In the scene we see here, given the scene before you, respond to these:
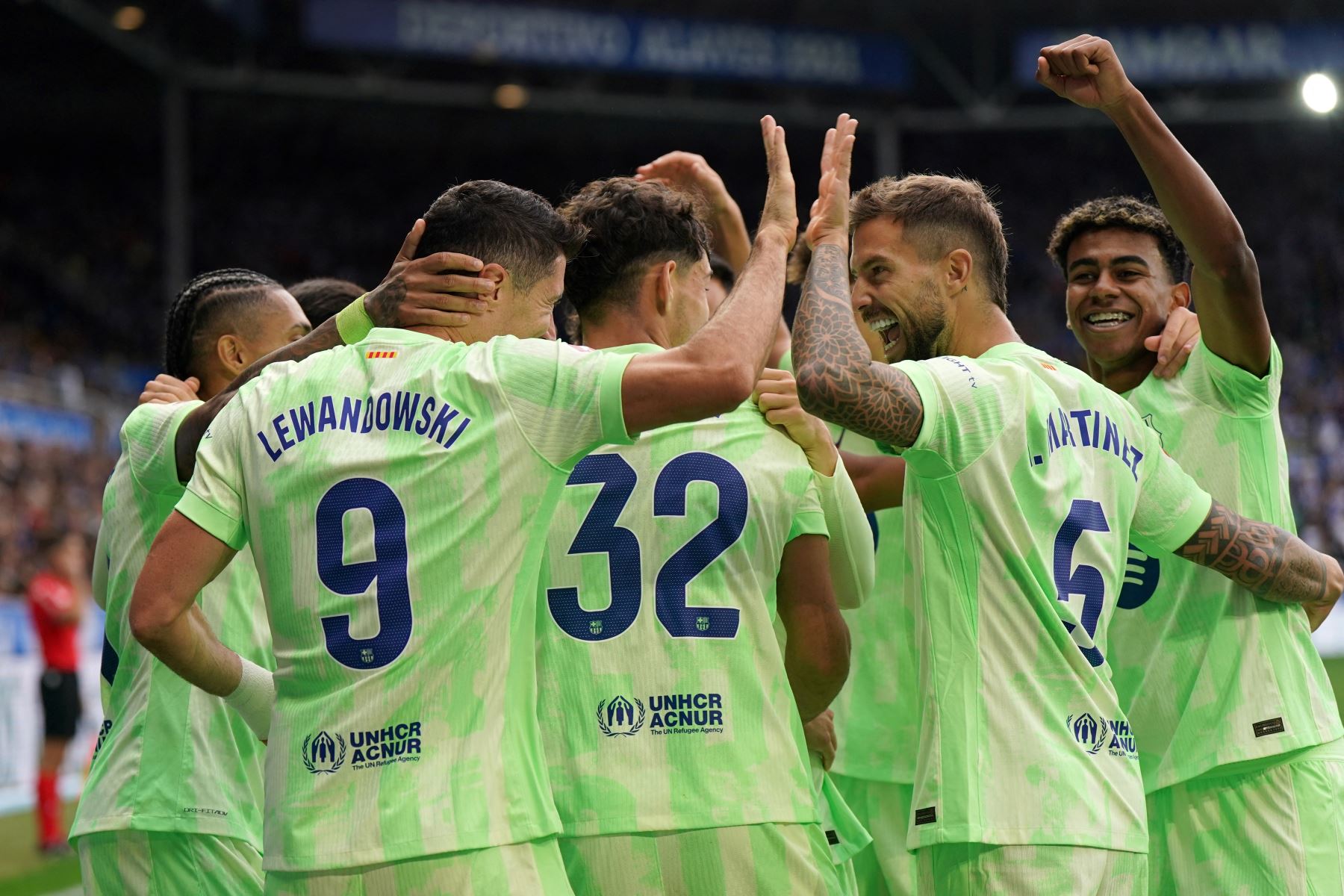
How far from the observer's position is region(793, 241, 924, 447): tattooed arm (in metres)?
3.03

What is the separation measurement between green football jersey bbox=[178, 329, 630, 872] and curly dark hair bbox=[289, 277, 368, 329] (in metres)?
2.32

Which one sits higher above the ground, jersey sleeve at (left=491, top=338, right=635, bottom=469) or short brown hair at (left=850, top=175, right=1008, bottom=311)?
short brown hair at (left=850, top=175, right=1008, bottom=311)

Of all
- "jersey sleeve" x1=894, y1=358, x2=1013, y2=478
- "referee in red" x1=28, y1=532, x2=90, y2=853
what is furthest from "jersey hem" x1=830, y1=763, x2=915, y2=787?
"referee in red" x1=28, y1=532, x2=90, y2=853

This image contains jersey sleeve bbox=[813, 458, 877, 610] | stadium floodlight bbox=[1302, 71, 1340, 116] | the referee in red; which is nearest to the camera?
jersey sleeve bbox=[813, 458, 877, 610]

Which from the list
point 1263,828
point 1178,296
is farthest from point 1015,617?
point 1178,296

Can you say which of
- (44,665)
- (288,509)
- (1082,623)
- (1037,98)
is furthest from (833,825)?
(1037,98)

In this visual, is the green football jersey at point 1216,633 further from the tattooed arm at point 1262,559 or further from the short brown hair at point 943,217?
the short brown hair at point 943,217

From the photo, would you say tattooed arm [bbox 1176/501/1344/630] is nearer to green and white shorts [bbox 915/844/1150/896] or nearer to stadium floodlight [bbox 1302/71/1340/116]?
green and white shorts [bbox 915/844/1150/896]

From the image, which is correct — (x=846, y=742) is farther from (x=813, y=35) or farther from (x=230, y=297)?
(x=813, y=35)

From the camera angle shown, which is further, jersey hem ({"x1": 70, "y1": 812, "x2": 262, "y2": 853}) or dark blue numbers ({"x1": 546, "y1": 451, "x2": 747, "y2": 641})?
jersey hem ({"x1": 70, "y1": 812, "x2": 262, "y2": 853})

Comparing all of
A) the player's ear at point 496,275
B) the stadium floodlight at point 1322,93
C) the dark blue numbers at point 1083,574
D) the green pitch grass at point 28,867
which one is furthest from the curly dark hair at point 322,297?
the green pitch grass at point 28,867

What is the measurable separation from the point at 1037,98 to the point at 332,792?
1212 inches

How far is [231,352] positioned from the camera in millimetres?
4375

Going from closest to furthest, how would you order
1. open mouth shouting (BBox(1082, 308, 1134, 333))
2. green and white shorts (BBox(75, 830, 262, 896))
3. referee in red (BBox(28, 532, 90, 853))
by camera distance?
green and white shorts (BBox(75, 830, 262, 896)) < open mouth shouting (BBox(1082, 308, 1134, 333)) < referee in red (BBox(28, 532, 90, 853))
